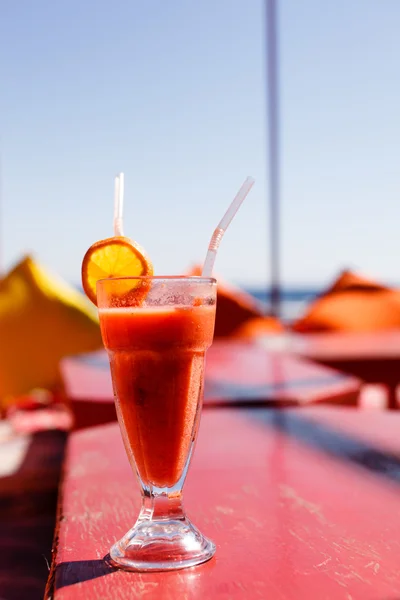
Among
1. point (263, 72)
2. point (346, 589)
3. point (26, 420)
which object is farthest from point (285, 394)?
point (263, 72)

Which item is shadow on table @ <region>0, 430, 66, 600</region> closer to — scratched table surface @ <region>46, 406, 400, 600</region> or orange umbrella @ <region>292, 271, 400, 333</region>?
scratched table surface @ <region>46, 406, 400, 600</region>

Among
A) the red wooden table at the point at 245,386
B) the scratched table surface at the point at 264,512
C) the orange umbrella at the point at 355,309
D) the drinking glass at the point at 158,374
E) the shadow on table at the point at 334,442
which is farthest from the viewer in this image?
the orange umbrella at the point at 355,309

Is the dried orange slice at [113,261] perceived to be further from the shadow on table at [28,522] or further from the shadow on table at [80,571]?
the shadow on table at [28,522]

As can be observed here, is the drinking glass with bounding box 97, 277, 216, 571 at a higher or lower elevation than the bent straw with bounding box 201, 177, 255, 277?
lower

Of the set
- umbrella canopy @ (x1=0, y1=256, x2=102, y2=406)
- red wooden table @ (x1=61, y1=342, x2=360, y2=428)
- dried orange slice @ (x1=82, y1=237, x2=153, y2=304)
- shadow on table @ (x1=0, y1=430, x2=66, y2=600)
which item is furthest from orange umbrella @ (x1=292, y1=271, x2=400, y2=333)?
dried orange slice @ (x1=82, y1=237, x2=153, y2=304)

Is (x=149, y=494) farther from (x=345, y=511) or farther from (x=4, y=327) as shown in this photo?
(x=4, y=327)

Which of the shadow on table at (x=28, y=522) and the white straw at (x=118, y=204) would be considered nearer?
the white straw at (x=118, y=204)

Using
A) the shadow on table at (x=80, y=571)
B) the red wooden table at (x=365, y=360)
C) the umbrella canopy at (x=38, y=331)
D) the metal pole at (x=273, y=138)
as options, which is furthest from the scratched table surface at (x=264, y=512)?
the metal pole at (x=273, y=138)

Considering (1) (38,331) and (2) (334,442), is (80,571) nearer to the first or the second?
(2) (334,442)
